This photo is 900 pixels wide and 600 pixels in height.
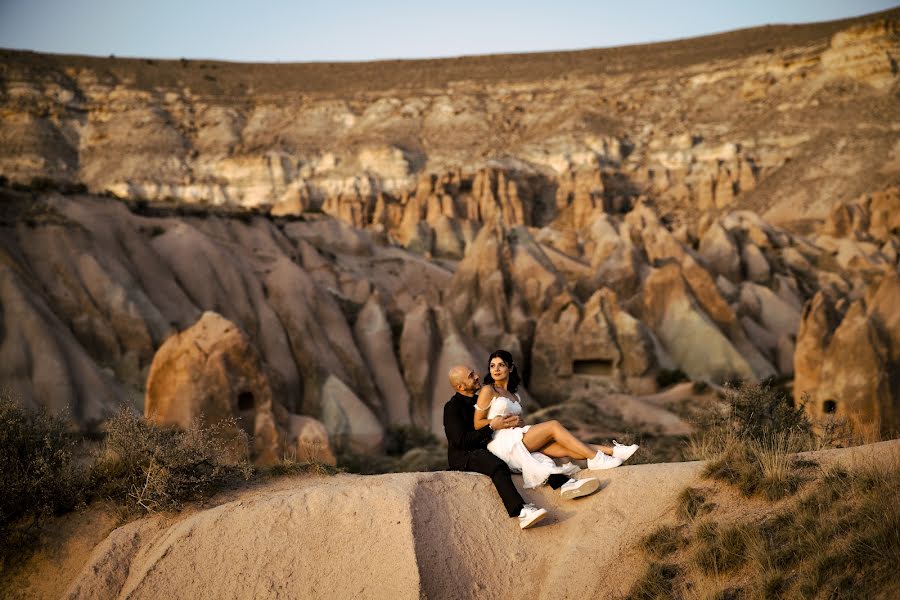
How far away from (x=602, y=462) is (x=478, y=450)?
3.04ft

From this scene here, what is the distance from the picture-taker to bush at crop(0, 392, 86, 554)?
6516 mm

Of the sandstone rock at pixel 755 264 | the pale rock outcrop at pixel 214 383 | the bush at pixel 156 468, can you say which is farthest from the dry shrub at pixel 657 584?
the sandstone rock at pixel 755 264

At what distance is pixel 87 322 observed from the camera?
768 inches

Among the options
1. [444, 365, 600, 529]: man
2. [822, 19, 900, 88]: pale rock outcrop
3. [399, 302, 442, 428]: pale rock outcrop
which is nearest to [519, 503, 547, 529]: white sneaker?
[444, 365, 600, 529]: man

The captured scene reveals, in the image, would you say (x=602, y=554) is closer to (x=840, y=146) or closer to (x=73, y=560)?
(x=73, y=560)

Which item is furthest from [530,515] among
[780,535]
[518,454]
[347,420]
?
[347,420]

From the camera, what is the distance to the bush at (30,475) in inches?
257

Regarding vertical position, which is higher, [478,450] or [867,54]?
[867,54]

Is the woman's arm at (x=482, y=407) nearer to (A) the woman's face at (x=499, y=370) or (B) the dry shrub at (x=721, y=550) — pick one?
(A) the woman's face at (x=499, y=370)

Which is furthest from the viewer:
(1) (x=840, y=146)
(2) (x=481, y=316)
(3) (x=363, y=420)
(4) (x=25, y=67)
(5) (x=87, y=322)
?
(4) (x=25, y=67)

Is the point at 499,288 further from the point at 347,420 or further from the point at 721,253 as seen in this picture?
the point at 721,253

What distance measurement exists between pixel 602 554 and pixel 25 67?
98081 millimetres

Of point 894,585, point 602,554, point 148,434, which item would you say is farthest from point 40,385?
point 894,585

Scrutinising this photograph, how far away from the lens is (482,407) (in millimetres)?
6758
